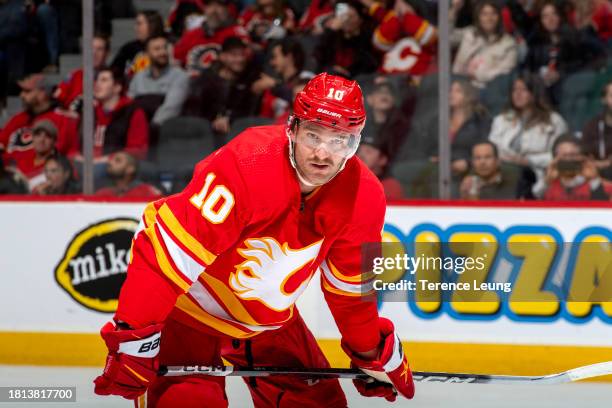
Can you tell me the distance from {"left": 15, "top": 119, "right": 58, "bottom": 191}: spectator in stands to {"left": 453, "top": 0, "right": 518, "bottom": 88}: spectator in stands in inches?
73.7

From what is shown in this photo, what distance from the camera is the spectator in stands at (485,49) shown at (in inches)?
189

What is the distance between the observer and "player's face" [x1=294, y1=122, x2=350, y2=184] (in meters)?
2.72

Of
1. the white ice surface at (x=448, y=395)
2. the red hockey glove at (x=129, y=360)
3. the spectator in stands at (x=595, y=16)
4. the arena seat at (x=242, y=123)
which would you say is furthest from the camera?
the arena seat at (x=242, y=123)

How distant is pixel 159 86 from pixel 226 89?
322 millimetres

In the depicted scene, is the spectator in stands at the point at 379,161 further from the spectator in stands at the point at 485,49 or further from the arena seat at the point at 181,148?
the arena seat at the point at 181,148

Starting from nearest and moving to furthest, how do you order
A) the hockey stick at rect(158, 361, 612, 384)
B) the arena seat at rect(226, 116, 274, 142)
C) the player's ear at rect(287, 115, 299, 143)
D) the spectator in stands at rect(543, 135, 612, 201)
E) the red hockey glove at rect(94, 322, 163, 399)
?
1. the red hockey glove at rect(94, 322, 163, 399)
2. the player's ear at rect(287, 115, 299, 143)
3. the hockey stick at rect(158, 361, 612, 384)
4. the spectator in stands at rect(543, 135, 612, 201)
5. the arena seat at rect(226, 116, 274, 142)

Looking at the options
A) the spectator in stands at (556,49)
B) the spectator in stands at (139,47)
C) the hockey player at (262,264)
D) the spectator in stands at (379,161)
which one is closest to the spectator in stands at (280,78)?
the spectator in stands at (379,161)

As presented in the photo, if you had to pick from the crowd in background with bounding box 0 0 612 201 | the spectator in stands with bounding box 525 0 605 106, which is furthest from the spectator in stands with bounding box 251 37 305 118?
the spectator in stands with bounding box 525 0 605 106

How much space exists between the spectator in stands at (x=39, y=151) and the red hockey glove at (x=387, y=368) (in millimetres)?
2356

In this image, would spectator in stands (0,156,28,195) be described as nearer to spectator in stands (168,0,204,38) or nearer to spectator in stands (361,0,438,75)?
spectator in stands (168,0,204,38)

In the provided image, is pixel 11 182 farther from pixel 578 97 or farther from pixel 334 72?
pixel 578 97

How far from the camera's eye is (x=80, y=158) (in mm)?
4945

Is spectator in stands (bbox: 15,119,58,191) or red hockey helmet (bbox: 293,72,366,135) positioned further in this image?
spectator in stands (bbox: 15,119,58,191)

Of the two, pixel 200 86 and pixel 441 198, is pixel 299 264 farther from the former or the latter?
pixel 200 86
